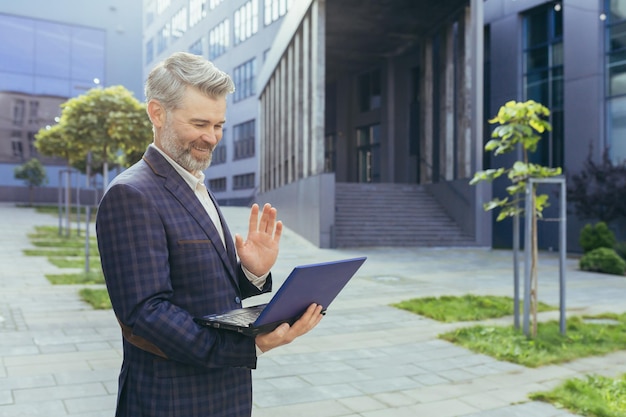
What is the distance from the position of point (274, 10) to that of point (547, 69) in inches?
779

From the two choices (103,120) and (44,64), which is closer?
(103,120)

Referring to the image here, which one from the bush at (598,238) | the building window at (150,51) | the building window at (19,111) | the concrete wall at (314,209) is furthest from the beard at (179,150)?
the building window at (150,51)

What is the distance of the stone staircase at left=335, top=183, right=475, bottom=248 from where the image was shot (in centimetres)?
2002

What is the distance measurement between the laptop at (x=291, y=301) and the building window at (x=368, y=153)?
30762 mm

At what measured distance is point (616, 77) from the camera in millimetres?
20297

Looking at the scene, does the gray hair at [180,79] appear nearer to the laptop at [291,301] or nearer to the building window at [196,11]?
the laptop at [291,301]

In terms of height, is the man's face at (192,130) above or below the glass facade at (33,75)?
below

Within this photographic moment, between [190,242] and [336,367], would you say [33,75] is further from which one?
[190,242]

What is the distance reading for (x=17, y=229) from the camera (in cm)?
2445

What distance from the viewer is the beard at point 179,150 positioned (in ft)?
6.27

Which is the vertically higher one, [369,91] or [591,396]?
[369,91]

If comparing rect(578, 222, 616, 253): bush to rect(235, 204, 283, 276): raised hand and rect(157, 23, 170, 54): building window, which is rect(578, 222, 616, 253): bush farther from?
rect(157, 23, 170, 54): building window

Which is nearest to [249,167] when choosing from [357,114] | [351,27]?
[357,114]

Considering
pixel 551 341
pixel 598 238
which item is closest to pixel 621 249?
pixel 598 238
